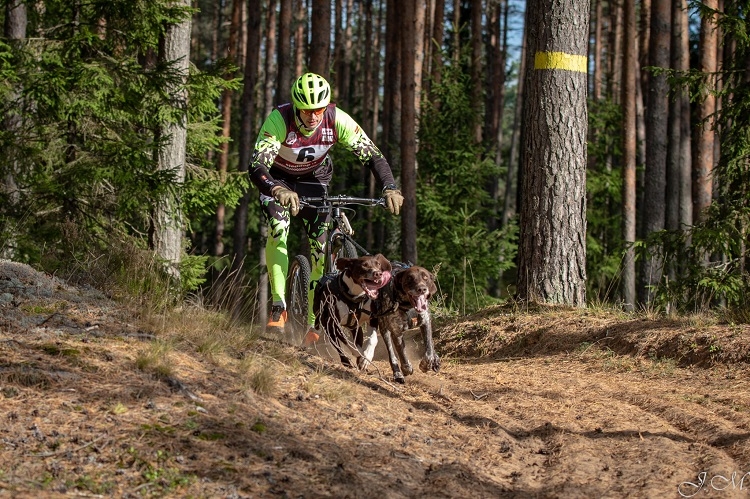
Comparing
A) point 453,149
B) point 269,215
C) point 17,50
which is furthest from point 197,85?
point 453,149

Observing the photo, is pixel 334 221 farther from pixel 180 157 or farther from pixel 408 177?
pixel 408 177

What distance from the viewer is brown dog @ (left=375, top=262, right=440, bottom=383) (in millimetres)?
6156

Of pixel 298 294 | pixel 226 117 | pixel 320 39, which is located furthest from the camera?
pixel 226 117

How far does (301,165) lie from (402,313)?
1939 millimetres

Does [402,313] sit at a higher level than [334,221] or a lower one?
lower

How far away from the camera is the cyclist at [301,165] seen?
7.07 m

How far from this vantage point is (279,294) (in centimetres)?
752

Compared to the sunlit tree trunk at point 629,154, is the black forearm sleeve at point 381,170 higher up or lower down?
lower down

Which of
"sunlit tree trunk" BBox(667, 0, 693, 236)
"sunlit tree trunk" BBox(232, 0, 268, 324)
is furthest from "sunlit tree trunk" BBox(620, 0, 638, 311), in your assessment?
"sunlit tree trunk" BBox(232, 0, 268, 324)

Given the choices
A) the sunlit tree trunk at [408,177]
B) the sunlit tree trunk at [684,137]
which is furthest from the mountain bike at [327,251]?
the sunlit tree trunk at [684,137]

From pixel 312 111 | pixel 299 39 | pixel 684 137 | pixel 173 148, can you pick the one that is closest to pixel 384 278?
pixel 312 111

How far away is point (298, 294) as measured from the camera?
816 cm
